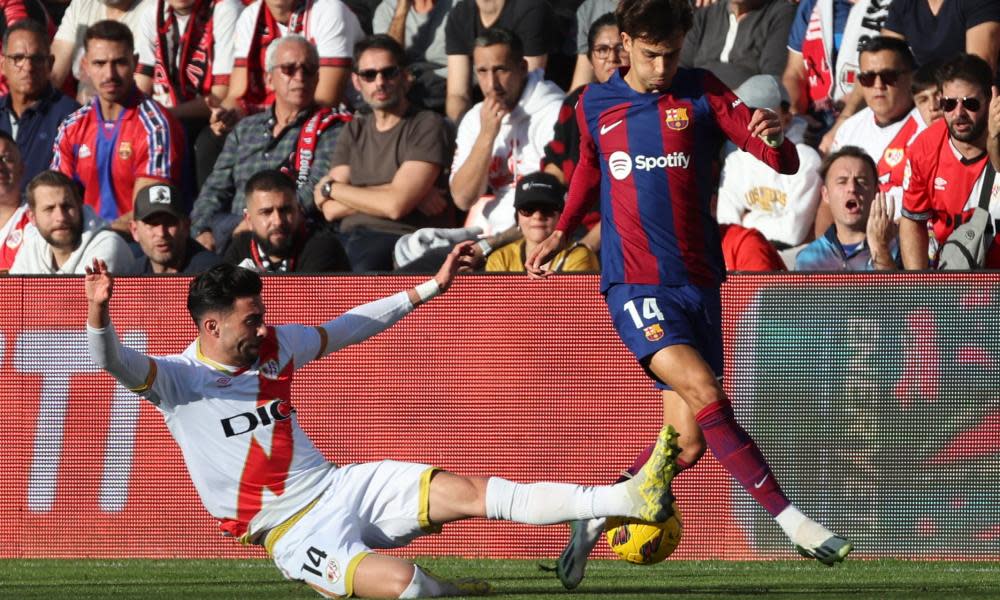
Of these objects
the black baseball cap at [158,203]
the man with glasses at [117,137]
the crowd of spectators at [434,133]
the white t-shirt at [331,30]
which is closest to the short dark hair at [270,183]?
the crowd of spectators at [434,133]

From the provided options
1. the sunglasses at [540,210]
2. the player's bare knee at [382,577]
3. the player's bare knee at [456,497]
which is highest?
the sunglasses at [540,210]

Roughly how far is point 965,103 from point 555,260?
100 inches

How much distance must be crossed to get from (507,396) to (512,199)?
2.31 meters

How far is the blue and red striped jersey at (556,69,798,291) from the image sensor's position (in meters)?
7.42

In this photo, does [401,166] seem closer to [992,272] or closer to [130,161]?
[130,161]

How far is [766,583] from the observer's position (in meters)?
7.83

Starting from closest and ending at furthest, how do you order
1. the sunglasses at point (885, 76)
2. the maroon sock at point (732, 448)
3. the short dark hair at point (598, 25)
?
1. the maroon sock at point (732, 448)
2. the sunglasses at point (885, 76)
3. the short dark hair at point (598, 25)

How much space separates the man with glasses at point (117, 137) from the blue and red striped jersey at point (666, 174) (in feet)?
18.8

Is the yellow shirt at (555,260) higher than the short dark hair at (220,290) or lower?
lower

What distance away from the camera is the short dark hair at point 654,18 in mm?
7156

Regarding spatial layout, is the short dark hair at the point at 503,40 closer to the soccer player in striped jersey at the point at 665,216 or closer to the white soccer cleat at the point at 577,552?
the soccer player in striped jersey at the point at 665,216

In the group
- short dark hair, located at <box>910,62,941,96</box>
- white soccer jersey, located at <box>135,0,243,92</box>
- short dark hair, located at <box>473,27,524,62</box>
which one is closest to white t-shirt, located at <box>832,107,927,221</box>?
short dark hair, located at <box>910,62,941,96</box>

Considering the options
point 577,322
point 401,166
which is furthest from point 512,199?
point 577,322

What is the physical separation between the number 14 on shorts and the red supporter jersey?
19.6ft
